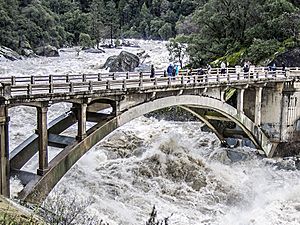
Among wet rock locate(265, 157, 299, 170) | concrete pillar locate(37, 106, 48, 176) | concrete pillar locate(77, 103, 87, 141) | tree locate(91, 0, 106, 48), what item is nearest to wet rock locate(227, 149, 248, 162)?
wet rock locate(265, 157, 299, 170)

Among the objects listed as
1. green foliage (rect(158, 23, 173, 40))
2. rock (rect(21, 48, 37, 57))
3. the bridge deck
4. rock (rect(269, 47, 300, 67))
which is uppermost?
green foliage (rect(158, 23, 173, 40))

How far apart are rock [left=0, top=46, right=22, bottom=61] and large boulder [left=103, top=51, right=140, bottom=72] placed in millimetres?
21423

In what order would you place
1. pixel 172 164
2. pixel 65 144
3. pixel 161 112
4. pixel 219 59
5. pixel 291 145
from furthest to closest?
1. pixel 219 59
2. pixel 161 112
3. pixel 291 145
4. pixel 172 164
5. pixel 65 144

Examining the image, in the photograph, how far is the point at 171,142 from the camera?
3269 centimetres

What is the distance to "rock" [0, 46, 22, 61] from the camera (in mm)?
77875

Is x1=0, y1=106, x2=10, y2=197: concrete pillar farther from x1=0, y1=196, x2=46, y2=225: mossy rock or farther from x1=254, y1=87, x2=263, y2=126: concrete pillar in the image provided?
x1=254, y1=87, x2=263, y2=126: concrete pillar

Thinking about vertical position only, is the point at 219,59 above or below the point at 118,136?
above

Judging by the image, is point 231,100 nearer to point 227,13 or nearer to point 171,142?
point 171,142

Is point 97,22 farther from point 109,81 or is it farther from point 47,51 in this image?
point 109,81

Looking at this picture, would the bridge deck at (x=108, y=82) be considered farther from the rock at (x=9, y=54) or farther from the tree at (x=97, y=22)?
the tree at (x=97, y=22)

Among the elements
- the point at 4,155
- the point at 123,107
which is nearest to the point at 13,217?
the point at 4,155

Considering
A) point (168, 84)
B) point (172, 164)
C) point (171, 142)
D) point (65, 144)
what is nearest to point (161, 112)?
point (171, 142)

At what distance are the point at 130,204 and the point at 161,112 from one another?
66.3 ft

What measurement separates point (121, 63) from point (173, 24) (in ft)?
240
